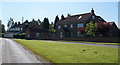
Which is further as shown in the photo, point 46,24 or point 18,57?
point 46,24

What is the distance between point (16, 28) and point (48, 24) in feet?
75.6

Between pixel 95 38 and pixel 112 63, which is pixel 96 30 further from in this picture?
pixel 112 63

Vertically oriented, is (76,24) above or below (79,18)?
below

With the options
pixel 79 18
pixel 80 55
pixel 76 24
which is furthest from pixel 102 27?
pixel 80 55

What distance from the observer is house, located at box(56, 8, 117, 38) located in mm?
59031

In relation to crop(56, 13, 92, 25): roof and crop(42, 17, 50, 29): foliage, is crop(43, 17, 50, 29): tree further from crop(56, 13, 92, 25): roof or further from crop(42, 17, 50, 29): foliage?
crop(56, 13, 92, 25): roof

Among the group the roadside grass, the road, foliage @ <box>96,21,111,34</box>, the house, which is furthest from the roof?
the road

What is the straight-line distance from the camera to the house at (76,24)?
194 ft

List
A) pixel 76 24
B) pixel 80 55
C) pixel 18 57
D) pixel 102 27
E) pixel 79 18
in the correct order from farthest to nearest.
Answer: pixel 79 18, pixel 76 24, pixel 102 27, pixel 80 55, pixel 18 57

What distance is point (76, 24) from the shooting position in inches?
2440

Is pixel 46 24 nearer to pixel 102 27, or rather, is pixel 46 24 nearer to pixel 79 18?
pixel 79 18

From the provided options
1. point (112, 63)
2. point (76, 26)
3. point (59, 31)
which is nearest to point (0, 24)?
point (59, 31)

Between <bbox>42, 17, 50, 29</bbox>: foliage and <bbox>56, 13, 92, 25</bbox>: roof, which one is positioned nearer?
<bbox>56, 13, 92, 25</bbox>: roof

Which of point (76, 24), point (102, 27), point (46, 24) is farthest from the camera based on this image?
point (46, 24)
